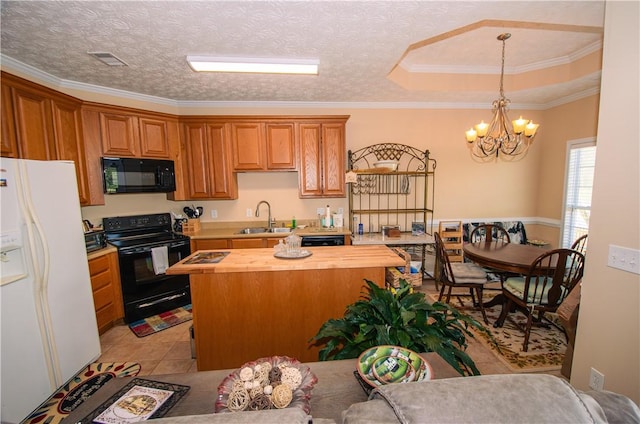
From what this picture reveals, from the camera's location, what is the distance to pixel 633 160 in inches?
54.2

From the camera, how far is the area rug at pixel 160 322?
2877 mm

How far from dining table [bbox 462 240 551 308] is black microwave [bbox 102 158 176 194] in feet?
12.8

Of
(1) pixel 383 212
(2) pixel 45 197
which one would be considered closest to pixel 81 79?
(2) pixel 45 197

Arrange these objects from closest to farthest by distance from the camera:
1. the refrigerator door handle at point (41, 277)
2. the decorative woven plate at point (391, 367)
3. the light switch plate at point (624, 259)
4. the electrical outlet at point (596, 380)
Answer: the decorative woven plate at point (391, 367) < the light switch plate at point (624, 259) < the electrical outlet at point (596, 380) < the refrigerator door handle at point (41, 277)

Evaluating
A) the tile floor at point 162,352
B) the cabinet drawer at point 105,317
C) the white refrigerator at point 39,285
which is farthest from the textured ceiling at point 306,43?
the tile floor at point 162,352

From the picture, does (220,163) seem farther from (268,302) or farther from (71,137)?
(268,302)

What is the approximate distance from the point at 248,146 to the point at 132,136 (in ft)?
4.58

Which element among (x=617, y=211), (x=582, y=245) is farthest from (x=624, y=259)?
(x=582, y=245)

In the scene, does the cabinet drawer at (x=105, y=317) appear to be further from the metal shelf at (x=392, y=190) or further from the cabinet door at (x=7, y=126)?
the metal shelf at (x=392, y=190)

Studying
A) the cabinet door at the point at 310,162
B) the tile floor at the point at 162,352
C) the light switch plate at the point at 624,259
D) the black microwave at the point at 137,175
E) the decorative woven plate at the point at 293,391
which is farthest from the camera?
the cabinet door at the point at 310,162

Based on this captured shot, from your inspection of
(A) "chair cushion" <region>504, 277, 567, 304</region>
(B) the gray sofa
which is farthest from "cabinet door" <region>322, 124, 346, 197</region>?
(B) the gray sofa

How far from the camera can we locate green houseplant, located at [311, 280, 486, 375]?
1.23m

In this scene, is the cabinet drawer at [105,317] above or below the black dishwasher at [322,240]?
below

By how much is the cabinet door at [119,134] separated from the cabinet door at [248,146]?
3.87 ft
